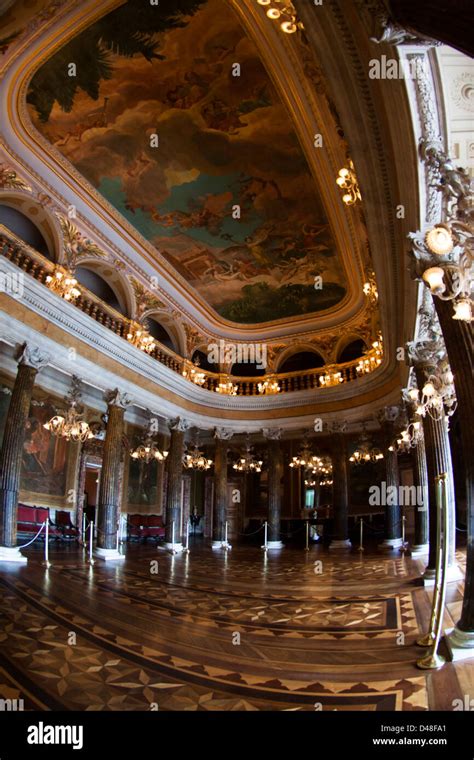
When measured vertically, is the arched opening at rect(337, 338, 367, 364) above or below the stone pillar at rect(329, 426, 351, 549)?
above

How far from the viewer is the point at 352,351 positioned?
17.9 meters

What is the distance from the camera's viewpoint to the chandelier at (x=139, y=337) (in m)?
13.3

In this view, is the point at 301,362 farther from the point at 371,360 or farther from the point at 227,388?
the point at 371,360

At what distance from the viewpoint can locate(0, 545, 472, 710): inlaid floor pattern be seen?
2.69 meters

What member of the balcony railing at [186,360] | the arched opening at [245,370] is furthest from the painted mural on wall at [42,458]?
the arched opening at [245,370]

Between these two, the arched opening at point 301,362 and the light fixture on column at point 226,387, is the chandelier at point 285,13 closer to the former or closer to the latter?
the light fixture on column at point 226,387

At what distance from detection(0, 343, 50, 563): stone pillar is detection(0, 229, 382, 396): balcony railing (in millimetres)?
1942

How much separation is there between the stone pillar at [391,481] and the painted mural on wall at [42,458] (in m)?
10.4

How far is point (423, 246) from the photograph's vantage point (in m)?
4.76

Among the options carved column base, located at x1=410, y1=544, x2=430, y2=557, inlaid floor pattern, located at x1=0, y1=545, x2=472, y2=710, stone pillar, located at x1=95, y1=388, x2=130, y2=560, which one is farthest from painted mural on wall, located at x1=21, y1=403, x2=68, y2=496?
carved column base, located at x1=410, y1=544, x2=430, y2=557

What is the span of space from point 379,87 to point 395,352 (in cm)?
818

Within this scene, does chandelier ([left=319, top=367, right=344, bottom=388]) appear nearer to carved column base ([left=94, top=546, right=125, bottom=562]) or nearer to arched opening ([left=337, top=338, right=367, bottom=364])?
arched opening ([left=337, top=338, right=367, bottom=364])
